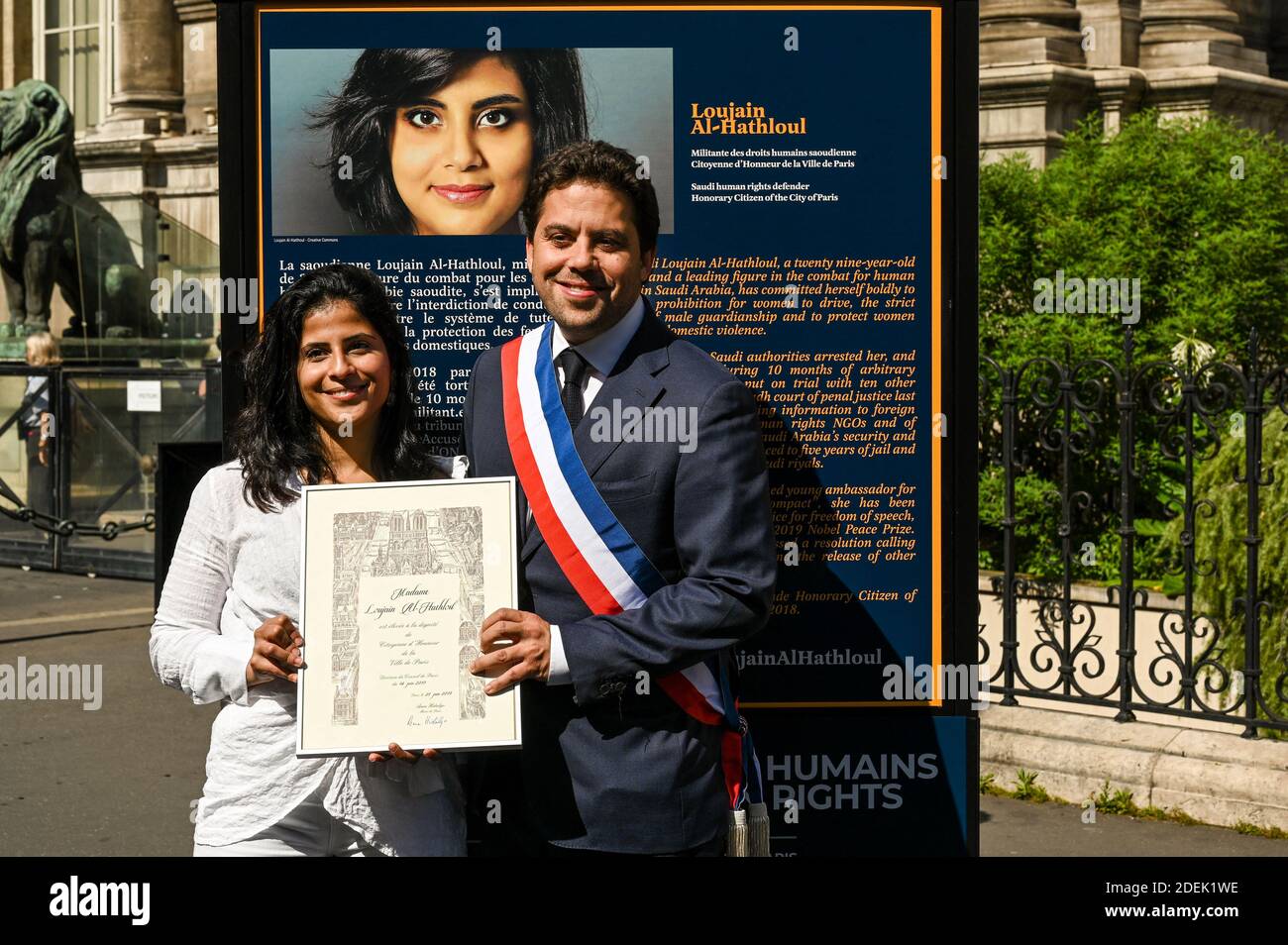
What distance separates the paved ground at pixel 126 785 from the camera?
6789 mm

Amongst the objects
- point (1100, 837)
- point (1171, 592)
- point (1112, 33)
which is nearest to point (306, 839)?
point (1100, 837)

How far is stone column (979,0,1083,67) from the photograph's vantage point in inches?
625

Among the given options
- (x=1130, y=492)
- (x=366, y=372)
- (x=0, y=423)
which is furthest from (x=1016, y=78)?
(x=366, y=372)

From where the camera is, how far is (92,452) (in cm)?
1576

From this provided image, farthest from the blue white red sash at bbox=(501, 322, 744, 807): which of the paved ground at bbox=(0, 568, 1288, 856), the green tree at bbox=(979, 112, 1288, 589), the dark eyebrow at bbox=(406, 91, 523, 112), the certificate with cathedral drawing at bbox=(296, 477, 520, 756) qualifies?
the green tree at bbox=(979, 112, 1288, 589)

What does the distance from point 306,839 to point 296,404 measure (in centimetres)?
94

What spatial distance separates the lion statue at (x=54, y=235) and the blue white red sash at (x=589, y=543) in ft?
56.6

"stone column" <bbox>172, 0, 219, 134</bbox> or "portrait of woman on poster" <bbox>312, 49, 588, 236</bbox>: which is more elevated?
"stone column" <bbox>172, 0, 219, 134</bbox>

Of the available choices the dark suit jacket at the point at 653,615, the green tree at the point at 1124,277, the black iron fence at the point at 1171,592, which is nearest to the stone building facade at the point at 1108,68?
the green tree at the point at 1124,277

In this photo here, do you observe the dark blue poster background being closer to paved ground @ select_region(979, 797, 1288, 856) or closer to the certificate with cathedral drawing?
the certificate with cathedral drawing

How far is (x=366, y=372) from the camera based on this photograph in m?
3.62

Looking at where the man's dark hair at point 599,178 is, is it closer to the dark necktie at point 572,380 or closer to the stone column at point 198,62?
the dark necktie at point 572,380

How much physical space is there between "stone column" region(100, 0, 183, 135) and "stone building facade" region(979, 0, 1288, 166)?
14.1m

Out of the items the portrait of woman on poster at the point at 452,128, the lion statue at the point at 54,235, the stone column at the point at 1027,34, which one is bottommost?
the portrait of woman on poster at the point at 452,128
